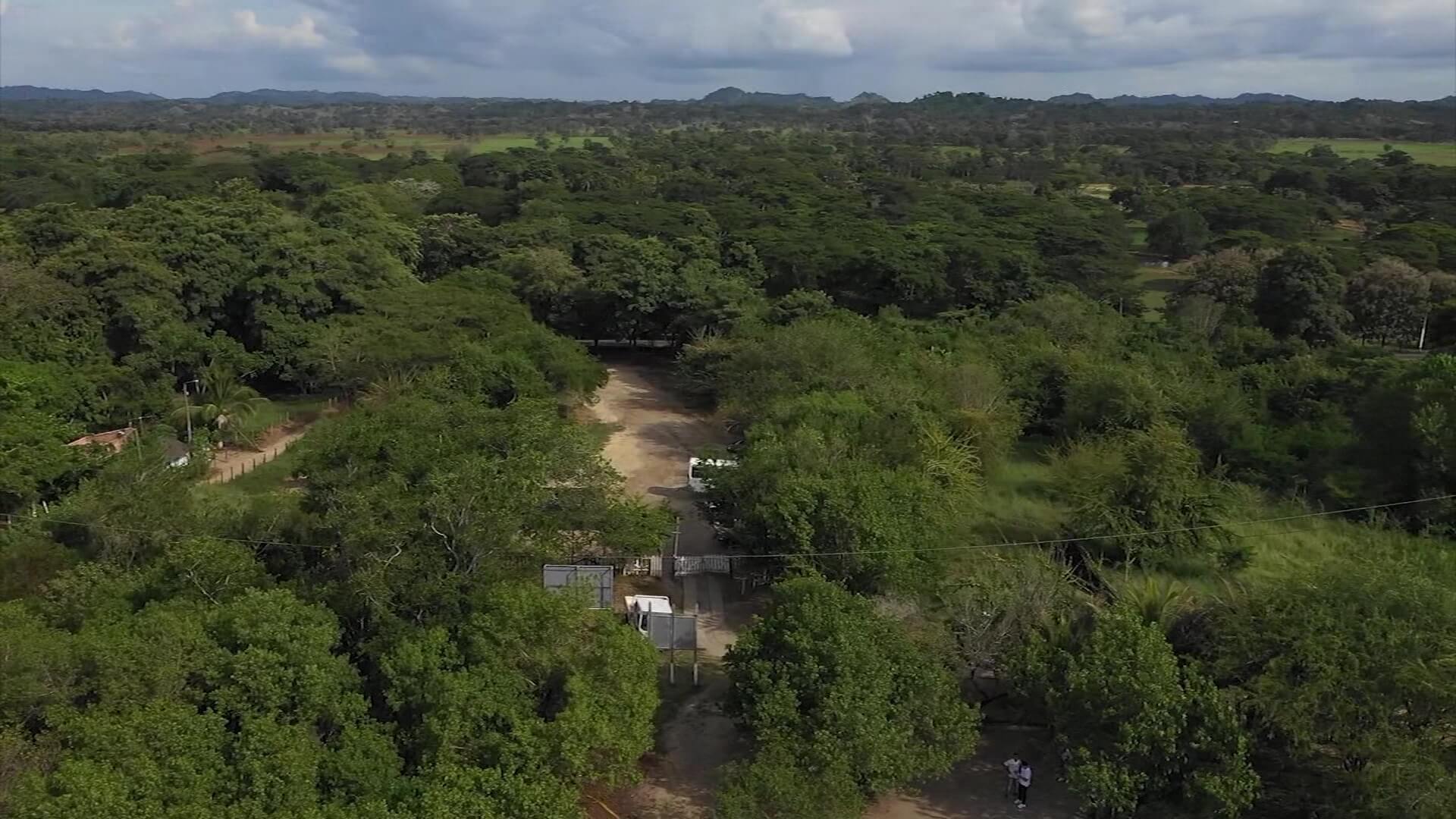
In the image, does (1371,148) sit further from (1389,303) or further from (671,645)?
(671,645)

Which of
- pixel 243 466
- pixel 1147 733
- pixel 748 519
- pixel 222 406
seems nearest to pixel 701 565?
pixel 748 519

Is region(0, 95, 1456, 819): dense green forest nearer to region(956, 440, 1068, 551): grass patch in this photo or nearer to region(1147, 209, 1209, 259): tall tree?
region(956, 440, 1068, 551): grass patch

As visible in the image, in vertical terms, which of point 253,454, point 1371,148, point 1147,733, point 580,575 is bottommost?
point 253,454

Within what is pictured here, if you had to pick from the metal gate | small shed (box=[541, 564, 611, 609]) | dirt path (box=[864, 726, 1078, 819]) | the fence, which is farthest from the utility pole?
dirt path (box=[864, 726, 1078, 819])

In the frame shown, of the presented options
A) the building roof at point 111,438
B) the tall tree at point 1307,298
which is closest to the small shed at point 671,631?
the building roof at point 111,438

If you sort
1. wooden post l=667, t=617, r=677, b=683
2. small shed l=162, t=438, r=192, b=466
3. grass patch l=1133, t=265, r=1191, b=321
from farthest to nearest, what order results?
grass patch l=1133, t=265, r=1191, b=321
small shed l=162, t=438, r=192, b=466
wooden post l=667, t=617, r=677, b=683

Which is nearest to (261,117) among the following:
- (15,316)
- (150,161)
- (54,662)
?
(150,161)

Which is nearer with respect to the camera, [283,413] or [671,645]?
[671,645]
